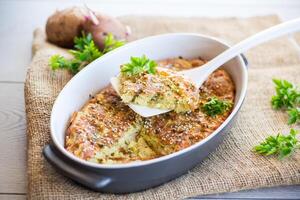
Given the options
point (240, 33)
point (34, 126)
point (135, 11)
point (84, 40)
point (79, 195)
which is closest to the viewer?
point (79, 195)

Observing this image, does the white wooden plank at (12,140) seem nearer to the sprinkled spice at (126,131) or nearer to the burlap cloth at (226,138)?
the burlap cloth at (226,138)

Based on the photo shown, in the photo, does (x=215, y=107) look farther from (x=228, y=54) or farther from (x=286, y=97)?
(x=286, y=97)

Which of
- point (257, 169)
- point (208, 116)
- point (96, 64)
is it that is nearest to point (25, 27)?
point (96, 64)

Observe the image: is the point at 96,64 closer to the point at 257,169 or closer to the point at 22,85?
the point at 22,85

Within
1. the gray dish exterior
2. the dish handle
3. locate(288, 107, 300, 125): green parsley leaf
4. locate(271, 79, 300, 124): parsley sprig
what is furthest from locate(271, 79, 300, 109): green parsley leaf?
the dish handle

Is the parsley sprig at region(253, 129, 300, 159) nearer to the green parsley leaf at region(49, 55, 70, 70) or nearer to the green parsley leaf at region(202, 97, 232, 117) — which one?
the green parsley leaf at region(202, 97, 232, 117)

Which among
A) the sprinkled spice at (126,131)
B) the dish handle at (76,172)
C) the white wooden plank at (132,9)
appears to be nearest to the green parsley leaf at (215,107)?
the sprinkled spice at (126,131)

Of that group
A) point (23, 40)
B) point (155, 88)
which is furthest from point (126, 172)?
point (23, 40)
